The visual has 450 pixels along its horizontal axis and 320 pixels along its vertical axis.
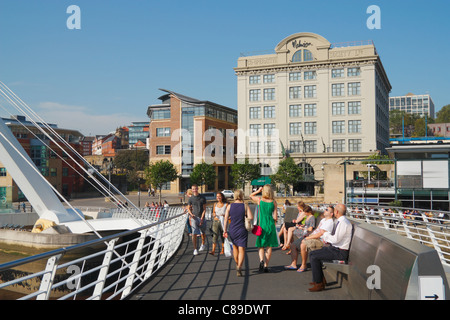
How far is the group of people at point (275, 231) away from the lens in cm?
695

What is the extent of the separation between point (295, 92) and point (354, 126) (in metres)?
10.2

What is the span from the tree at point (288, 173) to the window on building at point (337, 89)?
489 inches

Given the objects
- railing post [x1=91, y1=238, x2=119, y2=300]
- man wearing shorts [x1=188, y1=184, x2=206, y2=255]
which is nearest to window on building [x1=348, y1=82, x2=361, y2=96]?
man wearing shorts [x1=188, y1=184, x2=206, y2=255]

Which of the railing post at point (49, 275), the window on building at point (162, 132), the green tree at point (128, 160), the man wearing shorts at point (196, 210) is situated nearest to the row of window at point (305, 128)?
the window on building at point (162, 132)

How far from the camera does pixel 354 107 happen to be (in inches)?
2446

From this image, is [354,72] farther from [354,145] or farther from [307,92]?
[354,145]

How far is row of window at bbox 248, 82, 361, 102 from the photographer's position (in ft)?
204

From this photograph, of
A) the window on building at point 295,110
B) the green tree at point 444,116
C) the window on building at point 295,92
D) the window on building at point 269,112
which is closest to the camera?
the window on building at point 295,92

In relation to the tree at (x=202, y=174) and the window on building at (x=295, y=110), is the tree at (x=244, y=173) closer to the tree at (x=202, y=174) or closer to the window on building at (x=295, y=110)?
the tree at (x=202, y=174)

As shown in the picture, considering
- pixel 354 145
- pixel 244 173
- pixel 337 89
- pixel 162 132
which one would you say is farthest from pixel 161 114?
pixel 354 145

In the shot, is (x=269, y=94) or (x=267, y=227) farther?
(x=269, y=94)

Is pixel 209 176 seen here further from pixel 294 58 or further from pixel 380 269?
pixel 380 269

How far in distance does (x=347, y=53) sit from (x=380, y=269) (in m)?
61.3

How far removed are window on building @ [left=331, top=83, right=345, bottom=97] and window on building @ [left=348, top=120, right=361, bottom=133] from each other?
14.3 ft
